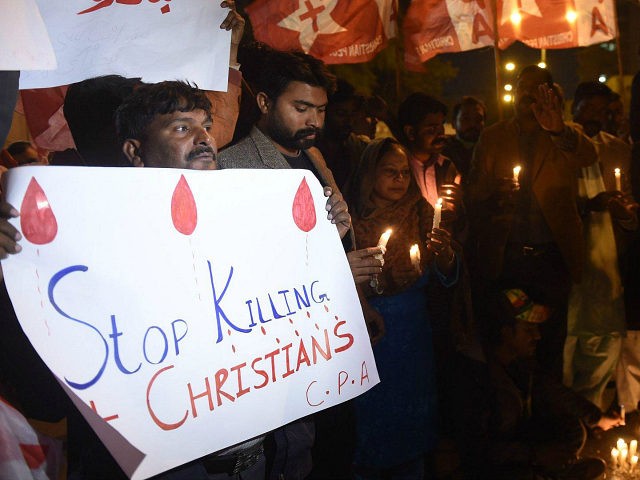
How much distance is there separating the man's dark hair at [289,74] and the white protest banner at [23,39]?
34.7 inches

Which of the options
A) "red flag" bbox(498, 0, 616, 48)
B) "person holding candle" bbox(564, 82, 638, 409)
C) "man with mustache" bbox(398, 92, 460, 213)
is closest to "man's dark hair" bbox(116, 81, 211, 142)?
"man with mustache" bbox(398, 92, 460, 213)

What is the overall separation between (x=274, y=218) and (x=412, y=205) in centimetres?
142

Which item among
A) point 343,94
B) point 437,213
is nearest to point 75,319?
point 437,213

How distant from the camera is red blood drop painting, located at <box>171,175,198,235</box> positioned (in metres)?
1.50

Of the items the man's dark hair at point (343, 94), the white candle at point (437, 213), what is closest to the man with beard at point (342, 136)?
the man's dark hair at point (343, 94)

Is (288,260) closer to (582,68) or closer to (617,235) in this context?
(617,235)

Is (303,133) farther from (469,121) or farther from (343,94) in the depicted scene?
(469,121)

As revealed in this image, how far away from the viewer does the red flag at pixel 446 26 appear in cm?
561

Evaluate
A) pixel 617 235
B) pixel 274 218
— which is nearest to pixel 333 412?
pixel 274 218

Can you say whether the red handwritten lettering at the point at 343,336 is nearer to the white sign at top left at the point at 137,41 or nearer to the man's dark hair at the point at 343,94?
the white sign at top left at the point at 137,41

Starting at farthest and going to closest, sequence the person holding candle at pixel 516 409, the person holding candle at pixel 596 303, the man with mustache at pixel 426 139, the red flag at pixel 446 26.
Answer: the red flag at pixel 446 26
the person holding candle at pixel 596 303
the man with mustache at pixel 426 139
the person holding candle at pixel 516 409

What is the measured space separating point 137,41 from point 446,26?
4.33m

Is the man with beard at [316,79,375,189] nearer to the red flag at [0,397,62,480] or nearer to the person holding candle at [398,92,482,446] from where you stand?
the person holding candle at [398,92,482,446]

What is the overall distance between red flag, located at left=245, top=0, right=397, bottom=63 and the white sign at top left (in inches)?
93.5
